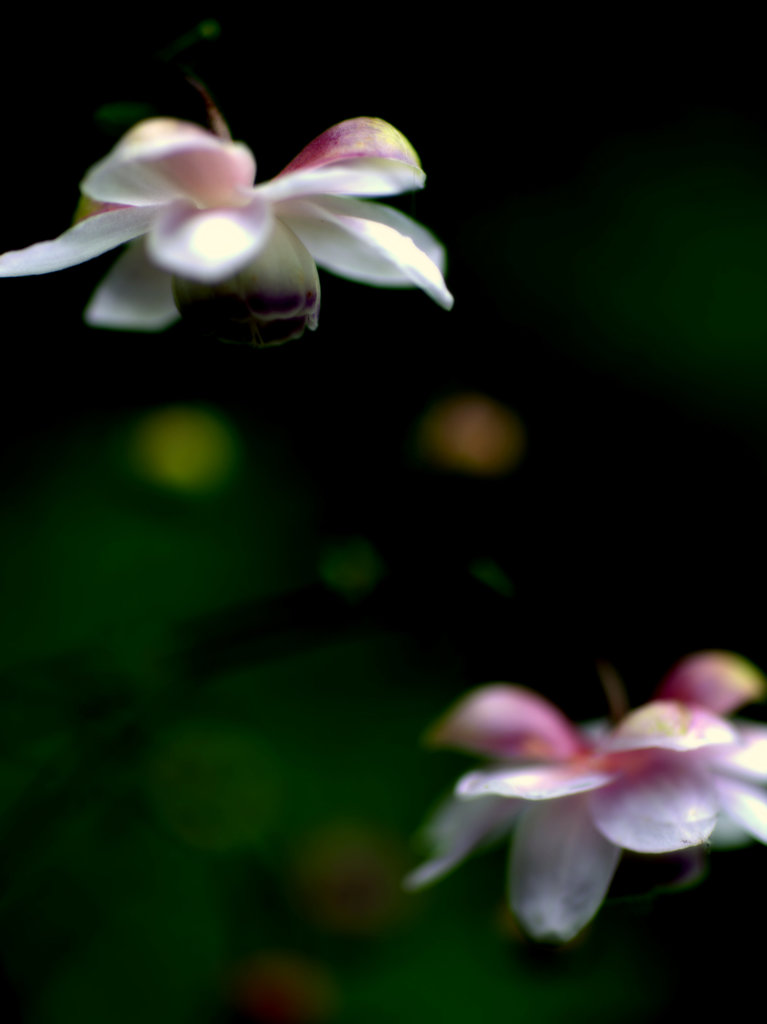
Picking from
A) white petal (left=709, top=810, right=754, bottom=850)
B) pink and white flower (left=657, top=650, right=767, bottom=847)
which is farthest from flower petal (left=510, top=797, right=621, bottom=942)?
white petal (left=709, top=810, right=754, bottom=850)

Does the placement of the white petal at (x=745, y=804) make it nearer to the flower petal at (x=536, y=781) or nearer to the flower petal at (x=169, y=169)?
the flower petal at (x=536, y=781)

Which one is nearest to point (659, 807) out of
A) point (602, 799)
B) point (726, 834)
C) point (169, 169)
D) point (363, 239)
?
point (602, 799)

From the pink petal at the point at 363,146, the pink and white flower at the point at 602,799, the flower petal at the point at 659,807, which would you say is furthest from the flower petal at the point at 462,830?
the pink petal at the point at 363,146

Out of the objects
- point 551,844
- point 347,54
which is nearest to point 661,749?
point 551,844

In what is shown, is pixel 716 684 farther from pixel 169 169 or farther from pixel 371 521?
pixel 169 169

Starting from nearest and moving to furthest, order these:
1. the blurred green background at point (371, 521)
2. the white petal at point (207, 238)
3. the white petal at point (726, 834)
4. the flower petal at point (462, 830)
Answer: the white petal at point (207, 238), the flower petal at point (462, 830), the white petal at point (726, 834), the blurred green background at point (371, 521)

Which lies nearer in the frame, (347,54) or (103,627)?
(347,54)

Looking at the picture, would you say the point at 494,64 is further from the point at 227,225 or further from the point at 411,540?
the point at 227,225

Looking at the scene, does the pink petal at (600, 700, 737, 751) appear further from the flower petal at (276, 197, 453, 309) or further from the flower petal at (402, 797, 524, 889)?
the flower petal at (276, 197, 453, 309)
